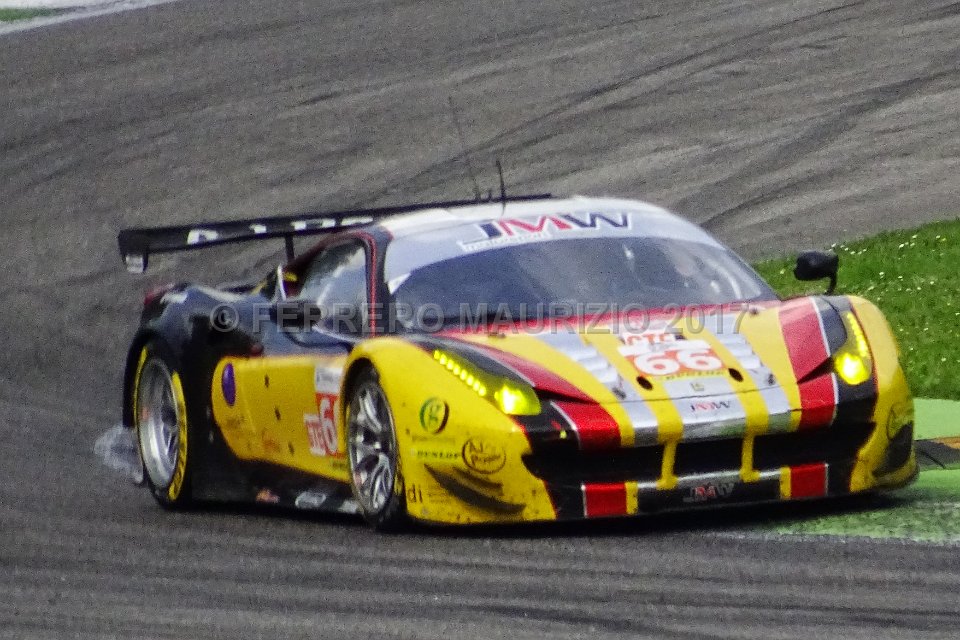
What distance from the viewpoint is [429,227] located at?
832 centimetres

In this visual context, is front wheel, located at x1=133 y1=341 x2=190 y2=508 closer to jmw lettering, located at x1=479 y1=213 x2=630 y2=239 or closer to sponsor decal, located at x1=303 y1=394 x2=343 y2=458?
sponsor decal, located at x1=303 y1=394 x2=343 y2=458

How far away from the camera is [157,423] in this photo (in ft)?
31.1

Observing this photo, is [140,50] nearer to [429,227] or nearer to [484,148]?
[484,148]

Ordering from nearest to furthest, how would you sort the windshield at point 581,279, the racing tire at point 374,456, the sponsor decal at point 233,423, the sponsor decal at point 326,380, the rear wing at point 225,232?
the racing tire at point 374,456 → the sponsor decal at point 326,380 → the windshield at point 581,279 → the sponsor decal at point 233,423 → the rear wing at point 225,232

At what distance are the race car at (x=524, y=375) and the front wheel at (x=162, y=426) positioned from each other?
28mm

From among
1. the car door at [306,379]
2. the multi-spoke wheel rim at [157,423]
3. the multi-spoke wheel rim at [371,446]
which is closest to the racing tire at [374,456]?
the multi-spoke wheel rim at [371,446]

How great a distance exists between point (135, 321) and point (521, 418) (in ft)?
26.9

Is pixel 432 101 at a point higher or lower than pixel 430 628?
higher

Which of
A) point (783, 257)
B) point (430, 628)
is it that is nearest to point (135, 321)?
point (783, 257)

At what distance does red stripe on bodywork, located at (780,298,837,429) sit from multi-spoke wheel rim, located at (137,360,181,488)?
295 centimetres

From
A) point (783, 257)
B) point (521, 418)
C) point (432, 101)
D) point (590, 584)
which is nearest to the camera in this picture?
point (590, 584)

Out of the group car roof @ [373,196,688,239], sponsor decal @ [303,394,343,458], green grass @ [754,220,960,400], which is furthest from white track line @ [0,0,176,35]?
sponsor decal @ [303,394,343,458]

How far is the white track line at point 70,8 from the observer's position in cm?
2433

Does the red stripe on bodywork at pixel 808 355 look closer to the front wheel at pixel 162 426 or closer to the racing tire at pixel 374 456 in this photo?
the racing tire at pixel 374 456
